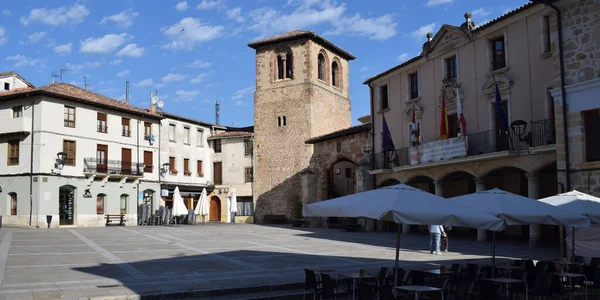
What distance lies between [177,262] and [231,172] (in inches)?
1259

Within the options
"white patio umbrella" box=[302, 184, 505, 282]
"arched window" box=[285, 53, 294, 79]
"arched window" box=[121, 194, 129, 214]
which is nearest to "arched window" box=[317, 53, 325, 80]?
"arched window" box=[285, 53, 294, 79]

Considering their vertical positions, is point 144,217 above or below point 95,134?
below

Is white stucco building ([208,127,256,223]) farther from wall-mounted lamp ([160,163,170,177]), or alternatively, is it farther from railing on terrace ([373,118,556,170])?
railing on terrace ([373,118,556,170])

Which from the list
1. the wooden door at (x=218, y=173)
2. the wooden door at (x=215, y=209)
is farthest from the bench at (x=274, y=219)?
the wooden door at (x=218, y=173)

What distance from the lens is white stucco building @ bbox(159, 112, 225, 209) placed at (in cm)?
4322

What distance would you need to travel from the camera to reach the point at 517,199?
999cm

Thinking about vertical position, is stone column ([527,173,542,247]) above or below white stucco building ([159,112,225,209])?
below

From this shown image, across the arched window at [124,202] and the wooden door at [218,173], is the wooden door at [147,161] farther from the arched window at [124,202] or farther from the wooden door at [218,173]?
the wooden door at [218,173]

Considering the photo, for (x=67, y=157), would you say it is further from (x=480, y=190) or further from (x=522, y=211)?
(x=522, y=211)

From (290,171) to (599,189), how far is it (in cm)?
2771

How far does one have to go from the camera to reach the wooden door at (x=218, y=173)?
153 ft

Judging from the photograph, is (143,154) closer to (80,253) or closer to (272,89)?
(272,89)

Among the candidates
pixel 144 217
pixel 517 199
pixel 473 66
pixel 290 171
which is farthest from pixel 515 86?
pixel 144 217

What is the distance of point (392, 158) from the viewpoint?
28125 mm
